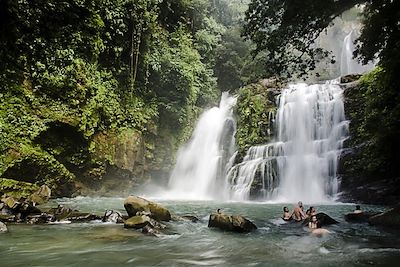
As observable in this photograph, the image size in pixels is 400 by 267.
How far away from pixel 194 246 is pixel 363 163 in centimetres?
930

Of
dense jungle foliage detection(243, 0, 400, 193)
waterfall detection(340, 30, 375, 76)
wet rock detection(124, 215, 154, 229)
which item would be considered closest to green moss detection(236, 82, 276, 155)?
dense jungle foliage detection(243, 0, 400, 193)

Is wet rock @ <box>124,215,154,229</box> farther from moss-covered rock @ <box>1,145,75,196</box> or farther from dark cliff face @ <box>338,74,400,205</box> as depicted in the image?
dark cliff face @ <box>338,74,400,205</box>

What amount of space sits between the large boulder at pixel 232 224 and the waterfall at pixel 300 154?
25.5 feet

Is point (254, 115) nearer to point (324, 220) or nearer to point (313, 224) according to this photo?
point (324, 220)

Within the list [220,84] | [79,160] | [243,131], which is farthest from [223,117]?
[79,160]

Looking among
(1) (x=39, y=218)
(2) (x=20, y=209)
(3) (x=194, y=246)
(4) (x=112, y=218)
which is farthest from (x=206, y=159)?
(3) (x=194, y=246)

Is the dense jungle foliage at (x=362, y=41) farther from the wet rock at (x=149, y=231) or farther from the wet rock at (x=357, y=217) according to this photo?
the wet rock at (x=149, y=231)

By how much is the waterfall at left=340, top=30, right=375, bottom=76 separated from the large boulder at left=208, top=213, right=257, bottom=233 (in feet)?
98.1

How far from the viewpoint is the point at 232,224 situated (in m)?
9.03

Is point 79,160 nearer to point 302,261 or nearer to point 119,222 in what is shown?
point 119,222

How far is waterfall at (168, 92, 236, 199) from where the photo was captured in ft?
66.2

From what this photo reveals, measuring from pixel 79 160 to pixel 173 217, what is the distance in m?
7.20

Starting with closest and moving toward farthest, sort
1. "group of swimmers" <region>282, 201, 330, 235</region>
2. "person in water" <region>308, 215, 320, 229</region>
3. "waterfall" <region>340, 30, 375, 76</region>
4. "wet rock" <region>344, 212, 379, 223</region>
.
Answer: "group of swimmers" <region>282, 201, 330, 235</region> → "person in water" <region>308, 215, 320, 229</region> → "wet rock" <region>344, 212, 379, 223</region> → "waterfall" <region>340, 30, 375, 76</region>

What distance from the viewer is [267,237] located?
834 cm
